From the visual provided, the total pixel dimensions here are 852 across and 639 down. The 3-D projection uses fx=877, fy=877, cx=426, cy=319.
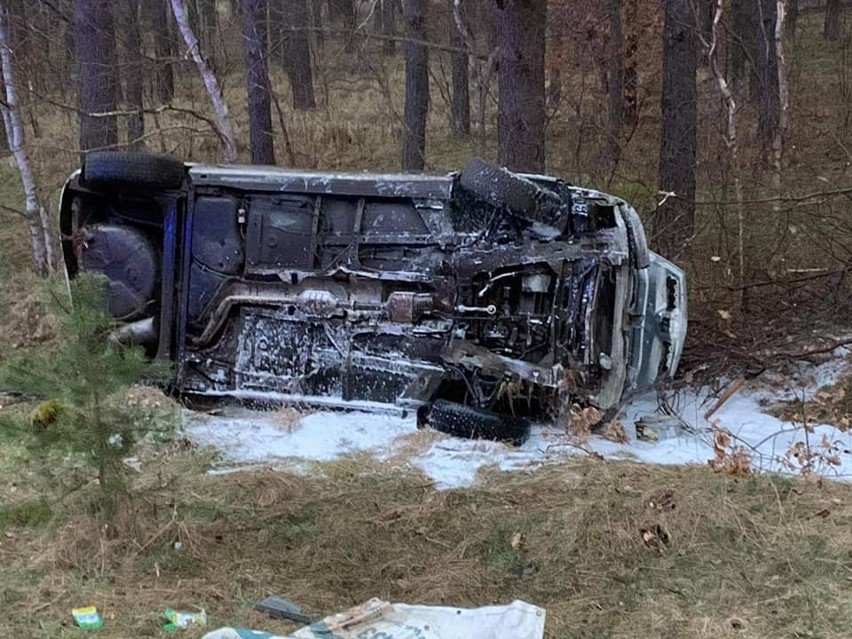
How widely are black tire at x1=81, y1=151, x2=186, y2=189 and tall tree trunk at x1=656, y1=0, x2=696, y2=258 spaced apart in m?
4.89

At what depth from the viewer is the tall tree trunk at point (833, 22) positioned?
18.5 m

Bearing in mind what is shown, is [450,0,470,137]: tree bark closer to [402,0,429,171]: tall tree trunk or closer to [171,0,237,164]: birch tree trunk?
[402,0,429,171]: tall tree trunk

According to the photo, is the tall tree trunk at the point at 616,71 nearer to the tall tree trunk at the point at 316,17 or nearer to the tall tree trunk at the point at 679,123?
the tall tree trunk at the point at 679,123

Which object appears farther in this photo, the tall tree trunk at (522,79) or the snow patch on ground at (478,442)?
the tall tree trunk at (522,79)

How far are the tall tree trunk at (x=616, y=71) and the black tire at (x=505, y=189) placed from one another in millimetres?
6355

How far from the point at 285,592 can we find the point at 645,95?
1227 cm

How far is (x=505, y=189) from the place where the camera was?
570 centimetres

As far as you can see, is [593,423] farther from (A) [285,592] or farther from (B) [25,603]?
(B) [25,603]

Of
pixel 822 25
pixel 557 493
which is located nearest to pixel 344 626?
pixel 557 493

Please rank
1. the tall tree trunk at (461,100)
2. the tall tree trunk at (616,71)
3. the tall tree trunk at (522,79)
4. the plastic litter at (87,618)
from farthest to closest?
the tall tree trunk at (461,100), the tall tree trunk at (616,71), the tall tree trunk at (522,79), the plastic litter at (87,618)

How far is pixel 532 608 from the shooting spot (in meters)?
3.57

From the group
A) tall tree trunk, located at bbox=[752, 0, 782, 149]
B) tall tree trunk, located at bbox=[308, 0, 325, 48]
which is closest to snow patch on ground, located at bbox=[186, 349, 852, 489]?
tall tree trunk, located at bbox=[752, 0, 782, 149]

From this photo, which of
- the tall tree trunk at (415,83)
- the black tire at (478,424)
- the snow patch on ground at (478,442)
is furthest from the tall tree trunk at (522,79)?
the tall tree trunk at (415,83)

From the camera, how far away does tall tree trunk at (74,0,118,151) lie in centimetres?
1074
